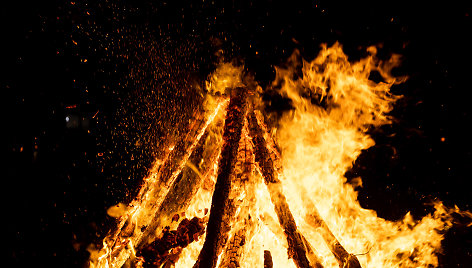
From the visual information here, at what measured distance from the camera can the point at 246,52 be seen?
3779 millimetres

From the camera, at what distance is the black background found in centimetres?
320

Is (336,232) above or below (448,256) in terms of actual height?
below

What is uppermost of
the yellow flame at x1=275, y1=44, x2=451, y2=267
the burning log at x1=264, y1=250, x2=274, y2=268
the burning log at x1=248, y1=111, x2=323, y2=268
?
the yellow flame at x1=275, y1=44, x2=451, y2=267

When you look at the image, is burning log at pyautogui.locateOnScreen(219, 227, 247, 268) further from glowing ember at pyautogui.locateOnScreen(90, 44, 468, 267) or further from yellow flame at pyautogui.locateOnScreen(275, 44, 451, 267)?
yellow flame at pyautogui.locateOnScreen(275, 44, 451, 267)

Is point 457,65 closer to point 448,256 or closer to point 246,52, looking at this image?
point 448,256

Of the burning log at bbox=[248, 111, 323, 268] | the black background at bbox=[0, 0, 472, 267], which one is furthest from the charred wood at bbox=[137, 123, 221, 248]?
the black background at bbox=[0, 0, 472, 267]

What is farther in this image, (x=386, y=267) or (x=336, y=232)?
(x=386, y=267)

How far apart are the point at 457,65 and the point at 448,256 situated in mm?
2539

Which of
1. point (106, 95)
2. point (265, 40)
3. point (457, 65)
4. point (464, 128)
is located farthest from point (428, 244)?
point (106, 95)

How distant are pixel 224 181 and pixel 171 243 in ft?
1.91

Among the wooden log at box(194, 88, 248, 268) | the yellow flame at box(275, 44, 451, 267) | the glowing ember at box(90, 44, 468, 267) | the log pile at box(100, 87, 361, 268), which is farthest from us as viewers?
the yellow flame at box(275, 44, 451, 267)

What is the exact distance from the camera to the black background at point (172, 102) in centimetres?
320

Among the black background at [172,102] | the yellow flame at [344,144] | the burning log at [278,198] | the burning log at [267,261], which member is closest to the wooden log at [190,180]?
the burning log at [278,198]

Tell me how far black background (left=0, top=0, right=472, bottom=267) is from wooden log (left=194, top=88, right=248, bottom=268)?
4.24 feet
